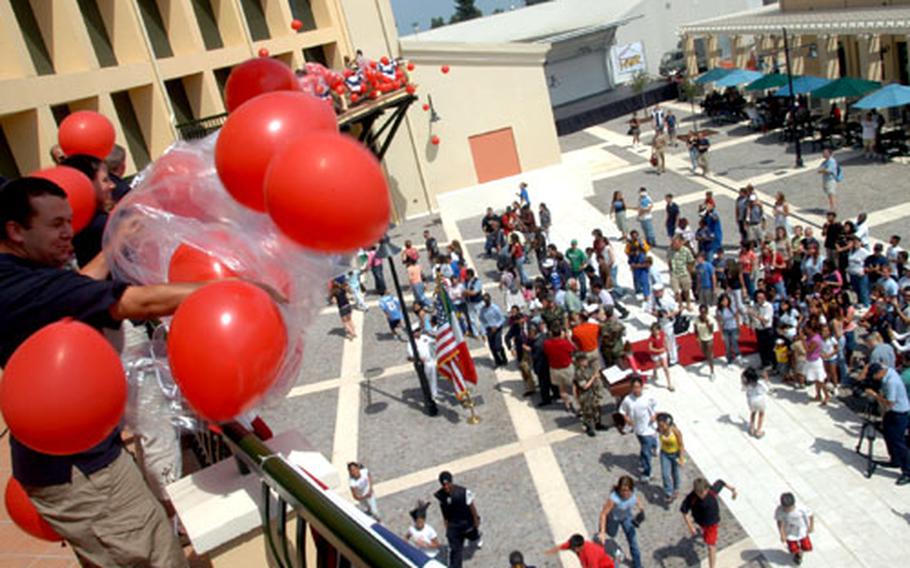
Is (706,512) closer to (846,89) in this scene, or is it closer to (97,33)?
(97,33)

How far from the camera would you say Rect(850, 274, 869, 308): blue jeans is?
518 inches

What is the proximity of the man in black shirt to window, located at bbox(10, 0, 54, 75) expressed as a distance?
16.2m

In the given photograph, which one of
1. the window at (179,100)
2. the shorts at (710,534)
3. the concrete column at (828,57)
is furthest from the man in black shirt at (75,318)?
the concrete column at (828,57)

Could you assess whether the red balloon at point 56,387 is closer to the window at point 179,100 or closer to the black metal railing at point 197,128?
the black metal railing at point 197,128

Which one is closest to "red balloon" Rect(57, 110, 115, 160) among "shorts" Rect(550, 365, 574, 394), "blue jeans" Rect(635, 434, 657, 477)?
"blue jeans" Rect(635, 434, 657, 477)

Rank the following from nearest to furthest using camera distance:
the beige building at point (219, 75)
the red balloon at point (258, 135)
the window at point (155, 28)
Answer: the red balloon at point (258, 135) < the beige building at point (219, 75) < the window at point (155, 28)

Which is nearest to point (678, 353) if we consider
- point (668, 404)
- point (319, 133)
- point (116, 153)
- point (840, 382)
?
point (668, 404)

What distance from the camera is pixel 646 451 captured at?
996 cm

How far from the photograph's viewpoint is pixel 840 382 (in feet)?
36.9

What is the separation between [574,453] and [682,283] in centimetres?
532

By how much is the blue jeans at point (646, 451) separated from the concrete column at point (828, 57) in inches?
1034

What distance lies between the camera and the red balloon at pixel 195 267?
2543 millimetres

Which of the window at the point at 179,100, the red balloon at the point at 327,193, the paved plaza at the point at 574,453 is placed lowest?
the paved plaza at the point at 574,453

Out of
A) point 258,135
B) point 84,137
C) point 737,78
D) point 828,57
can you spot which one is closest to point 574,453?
point 84,137
